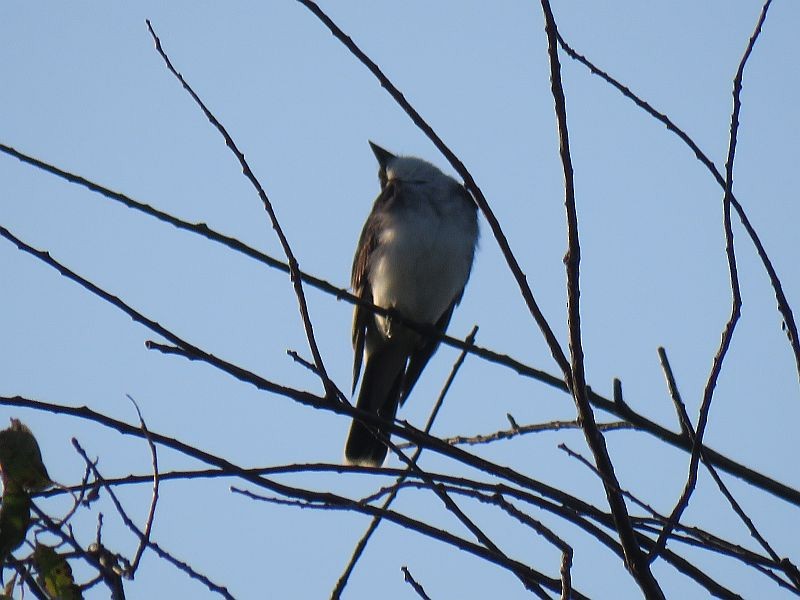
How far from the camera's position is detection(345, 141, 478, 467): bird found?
6184mm

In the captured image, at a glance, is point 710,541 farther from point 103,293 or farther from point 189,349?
point 103,293

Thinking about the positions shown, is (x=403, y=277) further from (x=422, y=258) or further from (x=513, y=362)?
(x=513, y=362)

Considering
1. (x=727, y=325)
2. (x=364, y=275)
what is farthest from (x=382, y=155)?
(x=727, y=325)

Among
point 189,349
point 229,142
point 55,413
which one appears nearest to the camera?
point 55,413

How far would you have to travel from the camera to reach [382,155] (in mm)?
7859

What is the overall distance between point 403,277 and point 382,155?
189 centimetres

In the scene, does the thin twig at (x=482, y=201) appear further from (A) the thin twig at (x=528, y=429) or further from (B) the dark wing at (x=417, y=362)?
(B) the dark wing at (x=417, y=362)

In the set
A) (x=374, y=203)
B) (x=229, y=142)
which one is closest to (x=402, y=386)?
(x=374, y=203)

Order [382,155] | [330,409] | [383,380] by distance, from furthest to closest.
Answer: [382,155]
[383,380]
[330,409]

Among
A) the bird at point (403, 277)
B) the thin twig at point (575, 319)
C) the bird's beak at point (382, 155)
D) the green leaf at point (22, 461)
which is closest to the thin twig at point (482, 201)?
the thin twig at point (575, 319)

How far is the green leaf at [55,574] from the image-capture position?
224 centimetres

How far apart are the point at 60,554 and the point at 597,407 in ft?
4.69

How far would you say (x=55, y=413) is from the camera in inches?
98.1

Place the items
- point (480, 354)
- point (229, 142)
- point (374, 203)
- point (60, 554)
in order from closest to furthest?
1. point (60, 554)
2. point (229, 142)
3. point (480, 354)
4. point (374, 203)
